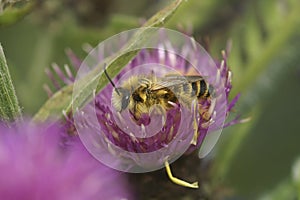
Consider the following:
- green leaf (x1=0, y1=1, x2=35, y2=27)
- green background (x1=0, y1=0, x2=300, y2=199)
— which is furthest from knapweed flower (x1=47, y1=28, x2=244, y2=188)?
green background (x1=0, y1=0, x2=300, y2=199)

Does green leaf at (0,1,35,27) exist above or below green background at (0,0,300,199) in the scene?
above

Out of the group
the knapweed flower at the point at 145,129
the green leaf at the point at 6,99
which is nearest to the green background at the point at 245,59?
the knapweed flower at the point at 145,129

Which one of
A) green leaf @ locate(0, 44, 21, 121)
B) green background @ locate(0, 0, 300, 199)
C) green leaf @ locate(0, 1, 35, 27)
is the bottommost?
green background @ locate(0, 0, 300, 199)

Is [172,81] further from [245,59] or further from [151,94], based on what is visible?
[245,59]

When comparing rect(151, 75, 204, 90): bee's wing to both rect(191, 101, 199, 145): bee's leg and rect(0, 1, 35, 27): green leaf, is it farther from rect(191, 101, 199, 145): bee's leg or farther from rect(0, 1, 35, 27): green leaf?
rect(0, 1, 35, 27): green leaf

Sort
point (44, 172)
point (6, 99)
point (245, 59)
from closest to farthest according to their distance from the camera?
1. point (44, 172)
2. point (6, 99)
3. point (245, 59)

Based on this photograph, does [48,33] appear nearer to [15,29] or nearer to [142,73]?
[15,29]

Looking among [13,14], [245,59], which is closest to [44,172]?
[13,14]

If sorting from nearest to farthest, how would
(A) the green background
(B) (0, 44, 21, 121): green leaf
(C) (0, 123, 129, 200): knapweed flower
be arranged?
(C) (0, 123, 129, 200): knapweed flower < (B) (0, 44, 21, 121): green leaf < (A) the green background
